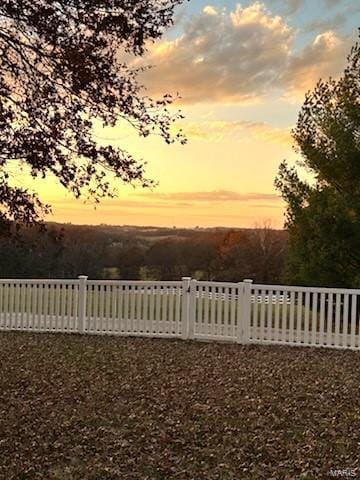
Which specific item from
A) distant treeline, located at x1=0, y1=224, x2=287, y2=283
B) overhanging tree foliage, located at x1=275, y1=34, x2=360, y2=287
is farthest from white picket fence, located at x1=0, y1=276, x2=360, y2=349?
distant treeline, located at x1=0, y1=224, x2=287, y2=283

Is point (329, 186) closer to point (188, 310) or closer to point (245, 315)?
point (245, 315)

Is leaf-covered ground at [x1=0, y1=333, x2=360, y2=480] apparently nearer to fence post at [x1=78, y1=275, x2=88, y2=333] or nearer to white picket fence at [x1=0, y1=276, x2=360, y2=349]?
white picket fence at [x1=0, y1=276, x2=360, y2=349]

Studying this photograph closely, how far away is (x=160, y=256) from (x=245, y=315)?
985 centimetres

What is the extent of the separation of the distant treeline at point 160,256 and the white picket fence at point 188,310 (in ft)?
26.7

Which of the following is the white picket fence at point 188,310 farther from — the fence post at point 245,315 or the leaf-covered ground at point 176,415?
the leaf-covered ground at point 176,415

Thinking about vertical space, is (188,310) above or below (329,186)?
below

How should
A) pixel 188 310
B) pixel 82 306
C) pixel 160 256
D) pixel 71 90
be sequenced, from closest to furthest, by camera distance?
pixel 71 90 < pixel 188 310 < pixel 82 306 < pixel 160 256

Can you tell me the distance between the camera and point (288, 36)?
10758mm

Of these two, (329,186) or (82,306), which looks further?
(329,186)

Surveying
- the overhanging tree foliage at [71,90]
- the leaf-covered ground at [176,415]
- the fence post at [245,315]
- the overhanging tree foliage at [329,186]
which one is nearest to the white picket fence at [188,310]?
the fence post at [245,315]

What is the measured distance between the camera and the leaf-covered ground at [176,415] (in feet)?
13.3

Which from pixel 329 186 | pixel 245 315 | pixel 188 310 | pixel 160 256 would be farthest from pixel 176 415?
pixel 160 256

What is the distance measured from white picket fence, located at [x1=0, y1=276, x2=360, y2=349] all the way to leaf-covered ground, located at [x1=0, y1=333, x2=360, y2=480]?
0.96 meters

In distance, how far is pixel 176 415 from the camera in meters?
5.20
